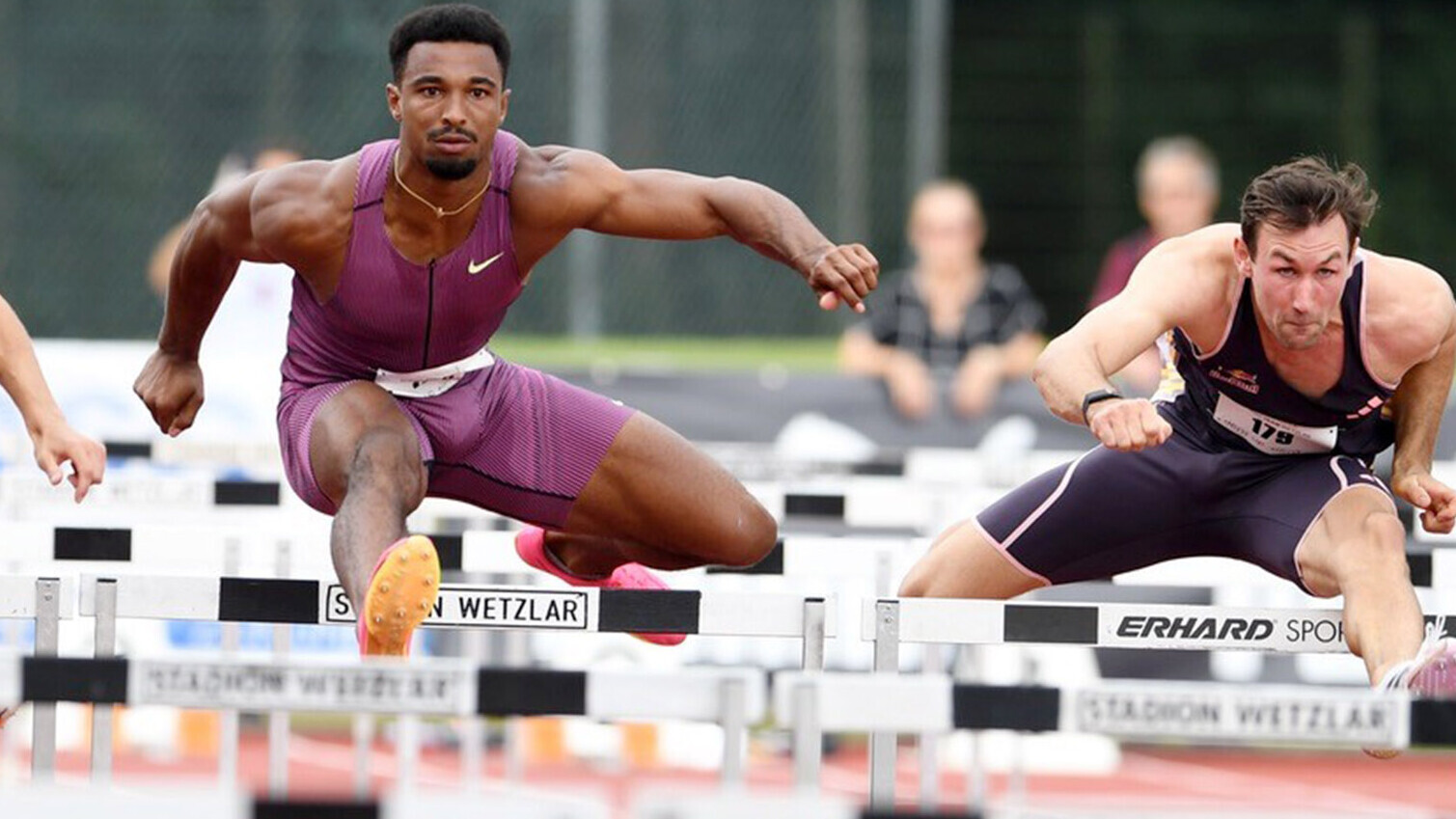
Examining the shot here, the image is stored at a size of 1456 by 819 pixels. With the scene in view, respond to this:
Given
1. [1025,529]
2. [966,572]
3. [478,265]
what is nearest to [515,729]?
[966,572]

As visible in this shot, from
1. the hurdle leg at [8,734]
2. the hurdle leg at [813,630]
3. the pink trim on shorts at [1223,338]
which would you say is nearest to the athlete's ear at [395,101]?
the hurdle leg at [813,630]

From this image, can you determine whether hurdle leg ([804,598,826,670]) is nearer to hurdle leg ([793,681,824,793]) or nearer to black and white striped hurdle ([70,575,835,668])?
black and white striped hurdle ([70,575,835,668])

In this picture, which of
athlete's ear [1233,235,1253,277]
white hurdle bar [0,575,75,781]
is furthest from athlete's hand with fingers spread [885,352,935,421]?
white hurdle bar [0,575,75,781]

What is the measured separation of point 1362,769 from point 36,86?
24.2 feet

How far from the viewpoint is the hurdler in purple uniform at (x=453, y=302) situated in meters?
6.32

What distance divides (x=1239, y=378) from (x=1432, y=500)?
0.59m

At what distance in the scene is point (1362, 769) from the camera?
10922mm

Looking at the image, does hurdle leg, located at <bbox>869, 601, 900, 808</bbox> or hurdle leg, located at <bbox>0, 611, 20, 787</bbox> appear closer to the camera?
hurdle leg, located at <bbox>869, 601, 900, 808</bbox>

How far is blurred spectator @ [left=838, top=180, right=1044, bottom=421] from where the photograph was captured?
36.4ft

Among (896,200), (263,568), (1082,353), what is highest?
(896,200)

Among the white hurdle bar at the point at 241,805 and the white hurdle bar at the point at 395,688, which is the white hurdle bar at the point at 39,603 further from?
the white hurdle bar at the point at 241,805

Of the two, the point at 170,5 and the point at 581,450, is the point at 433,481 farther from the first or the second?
the point at 170,5

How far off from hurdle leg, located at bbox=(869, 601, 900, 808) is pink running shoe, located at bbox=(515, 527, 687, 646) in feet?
4.05

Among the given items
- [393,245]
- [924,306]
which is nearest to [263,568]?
[393,245]
